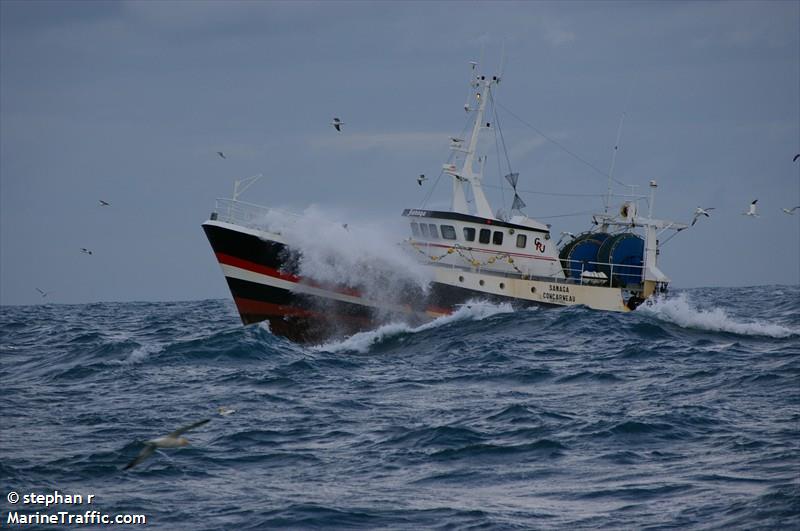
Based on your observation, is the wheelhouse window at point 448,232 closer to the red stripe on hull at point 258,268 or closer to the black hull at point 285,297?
the black hull at point 285,297

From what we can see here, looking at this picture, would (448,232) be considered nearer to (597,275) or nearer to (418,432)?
(597,275)

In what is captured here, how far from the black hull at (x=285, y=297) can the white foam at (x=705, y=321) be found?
375 inches

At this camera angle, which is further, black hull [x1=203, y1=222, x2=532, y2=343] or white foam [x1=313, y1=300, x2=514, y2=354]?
black hull [x1=203, y1=222, x2=532, y2=343]

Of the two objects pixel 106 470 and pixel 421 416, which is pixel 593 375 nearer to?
pixel 421 416

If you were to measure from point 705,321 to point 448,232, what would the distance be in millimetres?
8965

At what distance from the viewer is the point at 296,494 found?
44.6 feet

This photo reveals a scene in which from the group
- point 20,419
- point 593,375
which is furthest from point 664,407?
point 20,419

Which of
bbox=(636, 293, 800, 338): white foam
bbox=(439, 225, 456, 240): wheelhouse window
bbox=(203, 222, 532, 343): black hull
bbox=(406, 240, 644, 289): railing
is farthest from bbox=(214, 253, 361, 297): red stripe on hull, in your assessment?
bbox=(636, 293, 800, 338): white foam

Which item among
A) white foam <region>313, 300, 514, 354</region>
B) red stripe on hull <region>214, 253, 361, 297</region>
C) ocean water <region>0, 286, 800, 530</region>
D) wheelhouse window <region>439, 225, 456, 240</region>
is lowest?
ocean water <region>0, 286, 800, 530</region>

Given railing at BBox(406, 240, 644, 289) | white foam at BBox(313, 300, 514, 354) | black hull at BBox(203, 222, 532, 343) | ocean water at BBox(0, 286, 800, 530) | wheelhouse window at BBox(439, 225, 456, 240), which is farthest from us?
railing at BBox(406, 240, 644, 289)

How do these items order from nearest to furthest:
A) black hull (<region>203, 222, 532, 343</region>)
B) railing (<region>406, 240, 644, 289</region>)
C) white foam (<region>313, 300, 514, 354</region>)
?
1. white foam (<region>313, 300, 514, 354</region>)
2. black hull (<region>203, 222, 532, 343</region>)
3. railing (<region>406, 240, 644, 289</region>)

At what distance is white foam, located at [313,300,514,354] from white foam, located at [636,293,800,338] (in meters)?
5.71

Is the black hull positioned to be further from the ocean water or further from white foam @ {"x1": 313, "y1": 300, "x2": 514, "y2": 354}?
the ocean water

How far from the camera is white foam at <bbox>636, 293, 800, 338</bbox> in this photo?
30.8m
